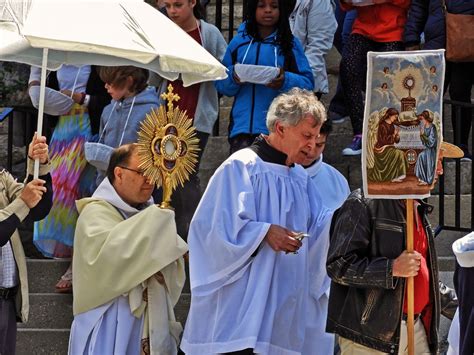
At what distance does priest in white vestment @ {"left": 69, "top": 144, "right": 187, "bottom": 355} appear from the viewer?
947 centimetres

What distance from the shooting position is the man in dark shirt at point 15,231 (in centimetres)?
918

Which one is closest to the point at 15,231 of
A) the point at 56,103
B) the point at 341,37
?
the point at 56,103

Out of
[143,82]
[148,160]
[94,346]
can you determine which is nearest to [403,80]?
[148,160]

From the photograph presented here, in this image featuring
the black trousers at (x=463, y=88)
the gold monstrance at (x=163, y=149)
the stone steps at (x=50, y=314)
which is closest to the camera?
the gold monstrance at (x=163, y=149)

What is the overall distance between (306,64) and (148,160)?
2459 millimetres

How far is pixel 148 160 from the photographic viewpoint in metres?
9.63

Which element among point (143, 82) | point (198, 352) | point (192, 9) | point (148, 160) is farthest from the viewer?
point (192, 9)

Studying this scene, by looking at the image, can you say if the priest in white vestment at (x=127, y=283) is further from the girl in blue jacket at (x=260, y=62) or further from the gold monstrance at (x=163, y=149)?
the girl in blue jacket at (x=260, y=62)

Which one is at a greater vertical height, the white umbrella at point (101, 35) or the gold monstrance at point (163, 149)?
the white umbrella at point (101, 35)

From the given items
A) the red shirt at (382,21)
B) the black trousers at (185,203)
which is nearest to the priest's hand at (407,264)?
the black trousers at (185,203)

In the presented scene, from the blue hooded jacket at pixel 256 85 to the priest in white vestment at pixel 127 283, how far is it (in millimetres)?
2102

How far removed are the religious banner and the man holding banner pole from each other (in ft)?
0.49

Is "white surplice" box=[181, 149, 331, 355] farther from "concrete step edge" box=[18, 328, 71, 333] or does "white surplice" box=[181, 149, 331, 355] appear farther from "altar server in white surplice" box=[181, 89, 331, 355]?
"concrete step edge" box=[18, 328, 71, 333]

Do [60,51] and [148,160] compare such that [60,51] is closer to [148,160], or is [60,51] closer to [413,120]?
[148,160]
